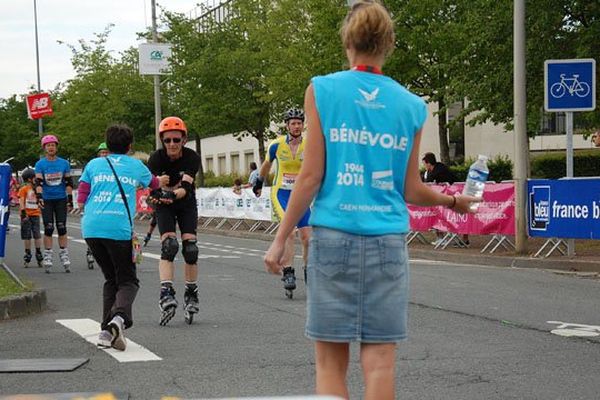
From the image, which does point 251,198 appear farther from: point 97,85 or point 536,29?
point 97,85

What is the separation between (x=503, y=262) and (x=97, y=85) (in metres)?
42.6

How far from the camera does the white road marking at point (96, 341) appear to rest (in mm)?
7367

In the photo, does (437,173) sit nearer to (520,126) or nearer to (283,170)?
(520,126)

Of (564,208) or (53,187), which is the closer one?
(53,187)

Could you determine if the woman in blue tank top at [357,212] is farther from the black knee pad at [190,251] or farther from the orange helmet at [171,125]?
the black knee pad at [190,251]

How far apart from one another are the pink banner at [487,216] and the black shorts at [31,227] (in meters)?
6.59

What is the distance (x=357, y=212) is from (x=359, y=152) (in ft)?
0.74

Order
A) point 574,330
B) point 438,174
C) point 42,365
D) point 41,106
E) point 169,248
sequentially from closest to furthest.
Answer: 1. point 42,365
2. point 574,330
3. point 169,248
4. point 438,174
5. point 41,106

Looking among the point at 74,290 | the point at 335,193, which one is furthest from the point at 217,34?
the point at 335,193

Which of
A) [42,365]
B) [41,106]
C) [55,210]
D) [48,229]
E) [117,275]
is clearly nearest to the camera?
[42,365]

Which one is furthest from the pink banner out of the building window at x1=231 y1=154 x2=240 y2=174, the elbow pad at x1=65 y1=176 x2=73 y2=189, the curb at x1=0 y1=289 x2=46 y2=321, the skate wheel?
the building window at x1=231 y1=154 x2=240 y2=174

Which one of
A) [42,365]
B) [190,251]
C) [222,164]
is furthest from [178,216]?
[222,164]

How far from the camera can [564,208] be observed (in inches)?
639

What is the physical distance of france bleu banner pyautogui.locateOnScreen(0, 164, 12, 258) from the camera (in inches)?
525
